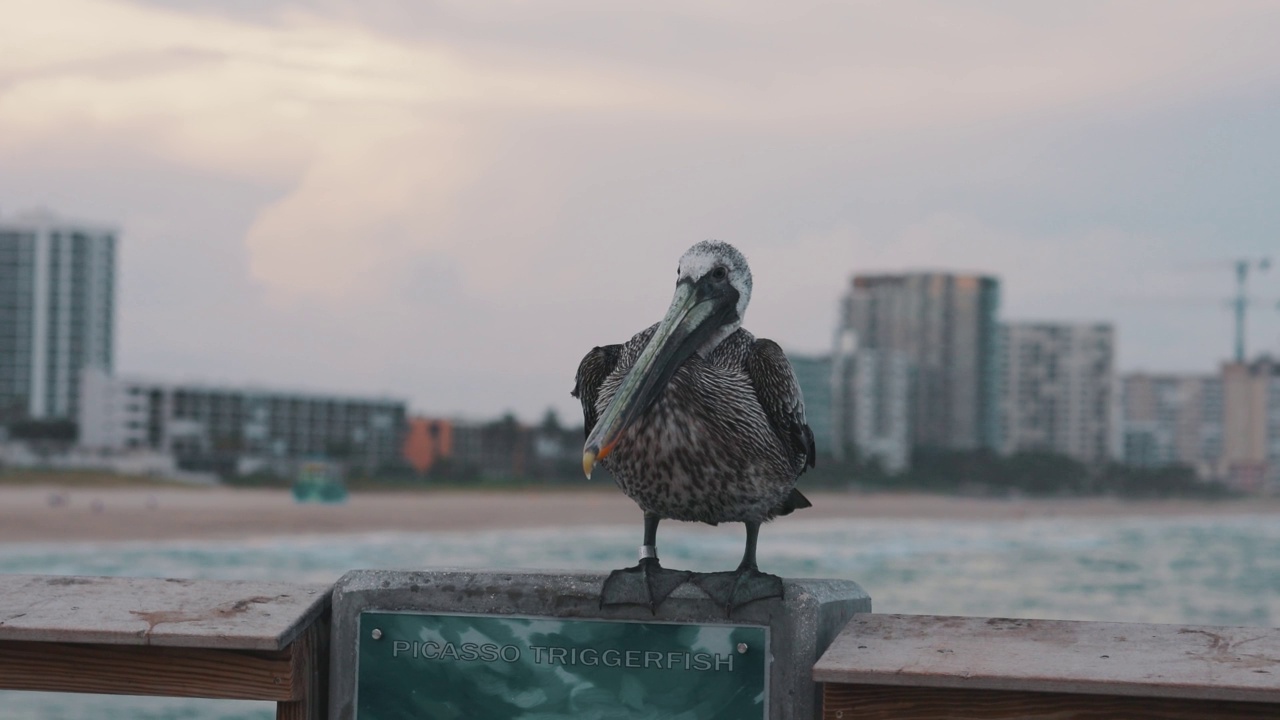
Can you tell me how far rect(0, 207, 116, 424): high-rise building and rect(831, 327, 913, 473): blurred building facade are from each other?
4508 centimetres

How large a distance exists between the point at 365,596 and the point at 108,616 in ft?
1.67

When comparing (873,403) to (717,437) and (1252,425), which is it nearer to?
(1252,425)

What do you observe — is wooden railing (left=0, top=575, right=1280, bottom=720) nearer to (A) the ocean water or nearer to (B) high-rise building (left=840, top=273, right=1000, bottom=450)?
(A) the ocean water

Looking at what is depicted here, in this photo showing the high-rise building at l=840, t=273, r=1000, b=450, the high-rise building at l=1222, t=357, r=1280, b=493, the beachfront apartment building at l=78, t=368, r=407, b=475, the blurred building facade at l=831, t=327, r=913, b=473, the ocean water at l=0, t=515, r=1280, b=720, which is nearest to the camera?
the ocean water at l=0, t=515, r=1280, b=720

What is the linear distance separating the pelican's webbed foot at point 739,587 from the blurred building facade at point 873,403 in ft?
295

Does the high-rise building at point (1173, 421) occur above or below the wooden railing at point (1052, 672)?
below

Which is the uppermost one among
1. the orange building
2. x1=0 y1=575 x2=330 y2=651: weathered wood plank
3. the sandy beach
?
x1=0 y1=575 x2=330 y2=651: weathered wood plank

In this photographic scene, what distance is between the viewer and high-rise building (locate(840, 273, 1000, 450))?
98125 mm

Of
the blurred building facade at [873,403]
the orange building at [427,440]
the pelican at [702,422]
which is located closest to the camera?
the pelican at [702,422]

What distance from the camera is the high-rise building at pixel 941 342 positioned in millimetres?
Result: 98125

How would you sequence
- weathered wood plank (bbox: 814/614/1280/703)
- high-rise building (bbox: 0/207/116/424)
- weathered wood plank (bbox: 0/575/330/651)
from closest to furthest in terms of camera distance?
weathered wood plank (bbox: 814/614/1280/703) < weathered wood plank (bbox: 0/575/330/651) < high-rise building (bbox: 0/207/116/424)

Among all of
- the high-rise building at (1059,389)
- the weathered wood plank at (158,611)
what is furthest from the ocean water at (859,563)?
the high-rise building at (1059,389)

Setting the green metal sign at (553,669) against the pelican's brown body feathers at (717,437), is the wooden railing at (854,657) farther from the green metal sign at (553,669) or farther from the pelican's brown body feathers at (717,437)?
the pelican's brown body feathers at (717,437)

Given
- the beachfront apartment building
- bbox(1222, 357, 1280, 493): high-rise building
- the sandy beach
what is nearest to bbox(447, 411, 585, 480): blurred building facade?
the beachfront apartment building
